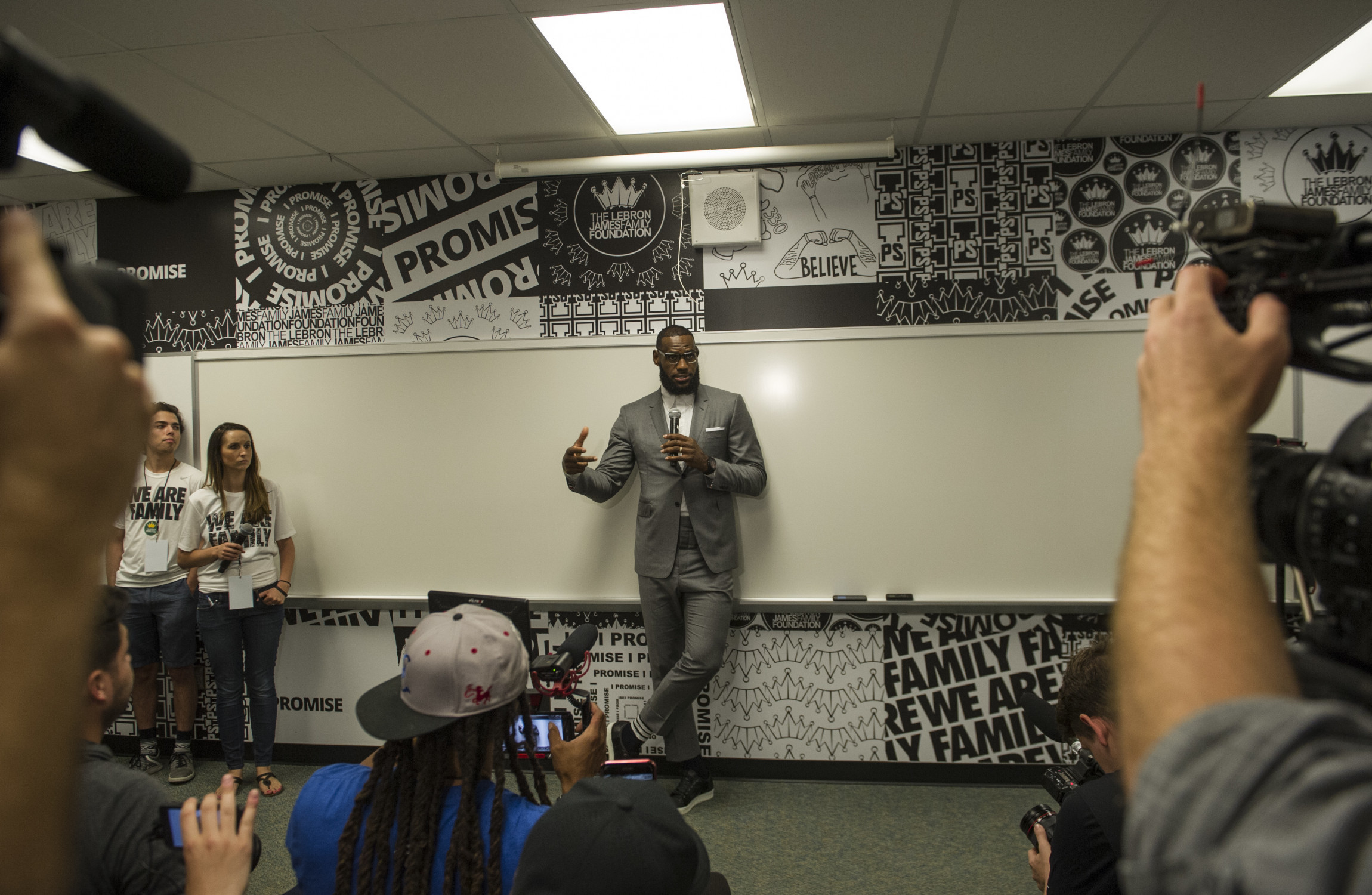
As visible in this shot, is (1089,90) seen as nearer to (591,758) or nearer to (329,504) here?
(591,758)

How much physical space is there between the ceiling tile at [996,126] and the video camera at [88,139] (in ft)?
9.30

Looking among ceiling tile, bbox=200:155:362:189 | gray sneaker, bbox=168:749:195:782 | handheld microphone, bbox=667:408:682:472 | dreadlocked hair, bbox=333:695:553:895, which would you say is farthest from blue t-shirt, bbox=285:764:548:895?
ceiling tile, bbox=200:155:362:189

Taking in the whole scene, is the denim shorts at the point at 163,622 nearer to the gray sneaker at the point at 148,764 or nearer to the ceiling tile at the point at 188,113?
the gray sneaker at the point at 148,764

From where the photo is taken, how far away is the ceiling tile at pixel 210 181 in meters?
3.15

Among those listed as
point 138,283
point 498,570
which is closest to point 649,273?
point 498,570

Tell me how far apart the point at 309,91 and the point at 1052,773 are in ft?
10.2

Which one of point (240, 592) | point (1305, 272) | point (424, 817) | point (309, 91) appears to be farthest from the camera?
point (240, 592)

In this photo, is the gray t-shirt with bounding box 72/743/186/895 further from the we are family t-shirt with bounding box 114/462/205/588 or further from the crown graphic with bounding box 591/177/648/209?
the crown graphic with bounding box 591/177/648/209

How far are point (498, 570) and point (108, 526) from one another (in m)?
2.92

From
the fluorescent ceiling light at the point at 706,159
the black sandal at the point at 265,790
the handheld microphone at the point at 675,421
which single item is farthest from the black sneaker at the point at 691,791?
the fluorescent ceiling light at the point at 706,159

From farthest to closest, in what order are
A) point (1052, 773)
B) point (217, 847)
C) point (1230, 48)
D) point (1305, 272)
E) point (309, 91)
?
point (309, 91)
point (1230, 48)
point (1052, 773)
point (217, 847)
point (1305, 272)

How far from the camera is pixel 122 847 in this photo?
1030 millimetres

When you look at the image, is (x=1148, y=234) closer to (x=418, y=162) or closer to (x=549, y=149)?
(x=549, y=149)

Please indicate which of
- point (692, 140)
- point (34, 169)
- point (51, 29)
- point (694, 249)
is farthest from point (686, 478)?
point (34, 169)
